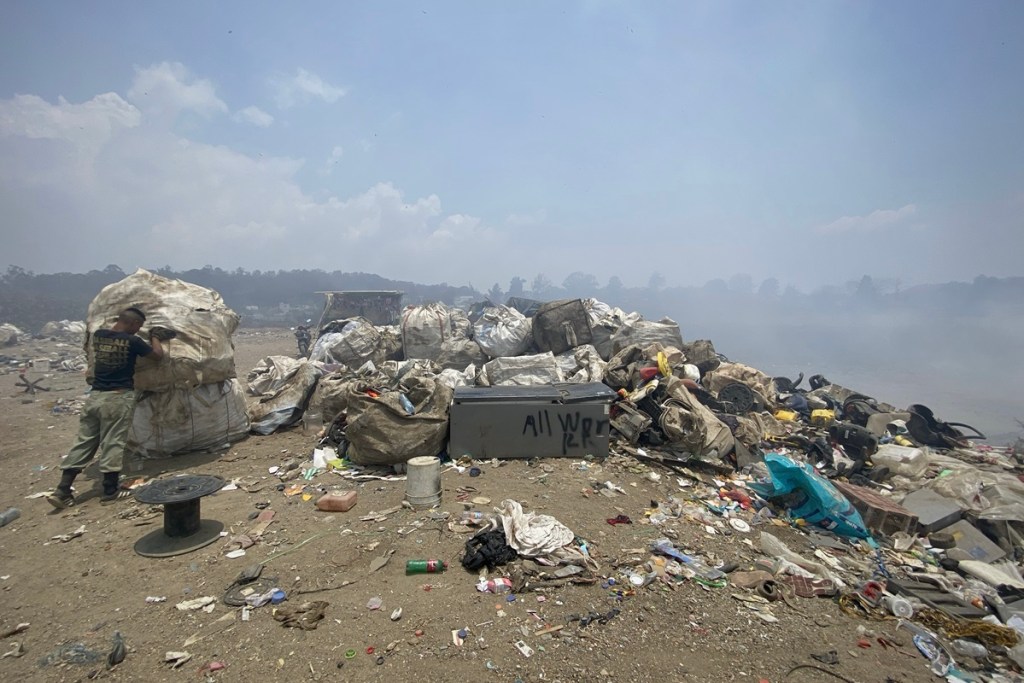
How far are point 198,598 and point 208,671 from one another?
2.10ft

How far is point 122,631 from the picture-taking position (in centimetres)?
233

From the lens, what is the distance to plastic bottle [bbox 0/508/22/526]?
3.52m

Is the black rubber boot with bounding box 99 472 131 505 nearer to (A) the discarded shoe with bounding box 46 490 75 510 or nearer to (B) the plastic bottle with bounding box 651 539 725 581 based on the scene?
(A) the discarded shoe with bounding box 46 490 75 510

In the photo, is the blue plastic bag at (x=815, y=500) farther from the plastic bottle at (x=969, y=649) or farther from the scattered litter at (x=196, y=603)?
the scattered litter at (x=196, y=603)

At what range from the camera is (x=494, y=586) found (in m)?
2.67

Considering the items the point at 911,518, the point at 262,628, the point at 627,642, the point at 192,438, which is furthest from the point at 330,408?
the point at 911,518

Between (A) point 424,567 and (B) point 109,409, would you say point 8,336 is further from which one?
(A) point 424,567

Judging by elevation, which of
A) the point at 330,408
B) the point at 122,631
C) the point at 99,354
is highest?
the point at 99,354

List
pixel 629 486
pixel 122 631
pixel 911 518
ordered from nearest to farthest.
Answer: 1. pixel 122 631
2. pixel 911 518
3. pixel 629 486

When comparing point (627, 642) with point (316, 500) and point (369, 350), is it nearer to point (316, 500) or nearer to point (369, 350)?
point (316, 500)

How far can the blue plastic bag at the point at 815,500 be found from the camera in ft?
12.1

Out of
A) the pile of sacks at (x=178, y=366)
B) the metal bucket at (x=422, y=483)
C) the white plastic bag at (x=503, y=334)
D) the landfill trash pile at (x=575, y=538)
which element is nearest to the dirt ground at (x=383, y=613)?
the landfill trash pile at (x=575, y=538)

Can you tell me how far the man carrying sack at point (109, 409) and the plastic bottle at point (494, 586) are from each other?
3266 millimetres

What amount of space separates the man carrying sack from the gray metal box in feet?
9.14
